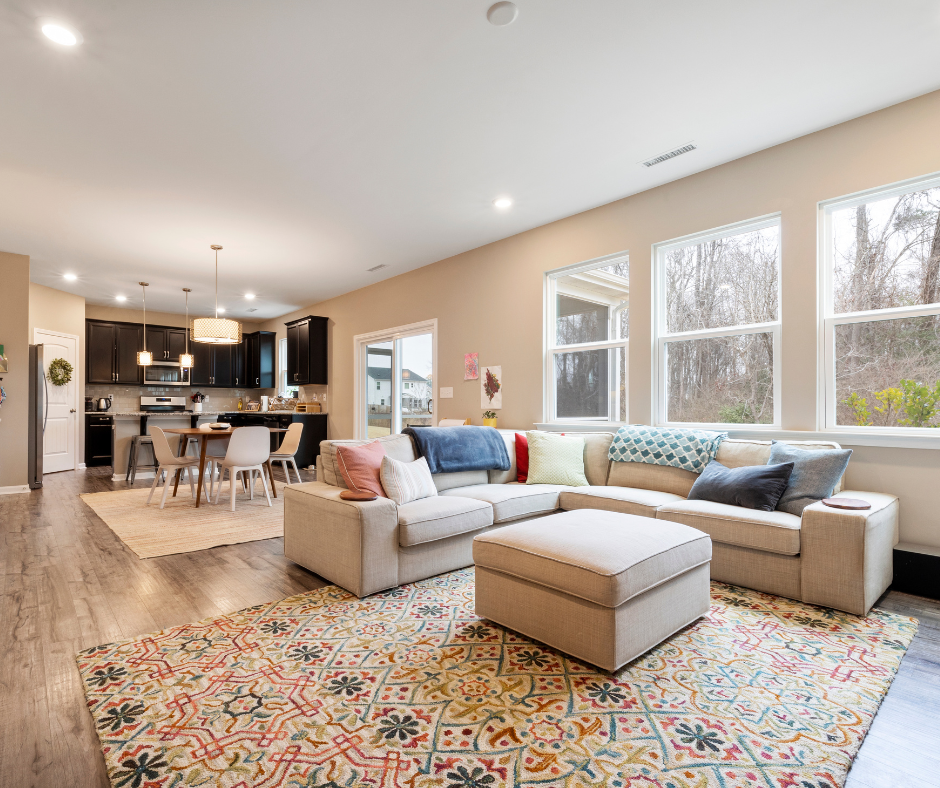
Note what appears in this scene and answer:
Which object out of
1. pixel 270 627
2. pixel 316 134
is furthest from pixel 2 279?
pixel 270 627

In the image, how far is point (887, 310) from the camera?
3.20m

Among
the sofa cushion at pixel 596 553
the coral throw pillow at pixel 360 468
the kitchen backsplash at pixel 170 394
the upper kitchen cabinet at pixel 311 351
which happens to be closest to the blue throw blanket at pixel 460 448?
the coral throw pillow at pixel 360 468

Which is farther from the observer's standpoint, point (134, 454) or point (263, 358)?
point (263, 358)

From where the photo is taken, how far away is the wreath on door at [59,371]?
7812 mm

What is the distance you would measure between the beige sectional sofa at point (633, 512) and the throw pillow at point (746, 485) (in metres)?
0.06

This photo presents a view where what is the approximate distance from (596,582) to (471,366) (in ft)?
13.3

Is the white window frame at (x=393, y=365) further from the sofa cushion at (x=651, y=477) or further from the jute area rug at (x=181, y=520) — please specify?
the sofa cushion at (x=651, y=477)

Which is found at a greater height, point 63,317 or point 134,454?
point 63,317

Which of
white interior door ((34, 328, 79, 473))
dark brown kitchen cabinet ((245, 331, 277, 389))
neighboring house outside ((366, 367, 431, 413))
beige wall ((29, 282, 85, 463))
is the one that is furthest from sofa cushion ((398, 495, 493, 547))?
dark brown kitchen cabinet ((245, 331, 277, 389))

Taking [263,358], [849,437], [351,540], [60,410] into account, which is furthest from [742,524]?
[60,410]

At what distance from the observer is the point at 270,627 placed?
2.40 metres

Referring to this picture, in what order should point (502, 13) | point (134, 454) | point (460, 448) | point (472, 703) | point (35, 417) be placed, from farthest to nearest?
point (134, 454), point (35, 417), point (460, 448), point (502, 13), point (472, 703)

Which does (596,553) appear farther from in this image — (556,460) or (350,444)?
(556,460)

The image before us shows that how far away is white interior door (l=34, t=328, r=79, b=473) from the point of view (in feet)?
25.2
